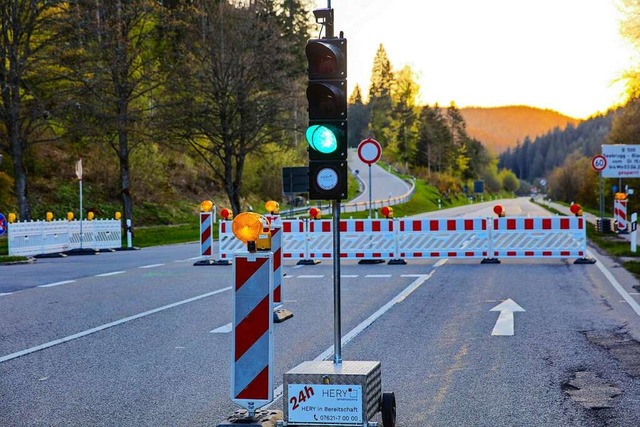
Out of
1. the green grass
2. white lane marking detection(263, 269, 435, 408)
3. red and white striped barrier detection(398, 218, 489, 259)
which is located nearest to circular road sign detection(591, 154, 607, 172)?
red and white striped barrier detection(398, 218, 489, 259)

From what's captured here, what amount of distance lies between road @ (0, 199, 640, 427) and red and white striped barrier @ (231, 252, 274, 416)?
64cm

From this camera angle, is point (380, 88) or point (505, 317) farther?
point (380, 88)

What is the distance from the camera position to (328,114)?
6414 millimetres

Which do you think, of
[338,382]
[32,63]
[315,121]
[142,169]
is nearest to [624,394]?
[338,382]

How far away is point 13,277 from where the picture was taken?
1945 centimetres

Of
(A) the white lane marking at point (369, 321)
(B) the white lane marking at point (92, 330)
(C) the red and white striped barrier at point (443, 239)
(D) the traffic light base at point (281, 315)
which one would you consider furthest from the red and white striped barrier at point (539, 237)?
(D) the traffic light base at point (281, 315)

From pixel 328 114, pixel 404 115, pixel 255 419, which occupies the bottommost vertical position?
pixel 255 419

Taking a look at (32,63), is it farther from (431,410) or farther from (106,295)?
(431,410)

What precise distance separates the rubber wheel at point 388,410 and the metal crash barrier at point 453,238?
1593 centimetres

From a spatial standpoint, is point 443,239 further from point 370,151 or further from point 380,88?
point 380,88

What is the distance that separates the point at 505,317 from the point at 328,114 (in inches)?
261

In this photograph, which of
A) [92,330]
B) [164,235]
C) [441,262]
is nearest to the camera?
[92,330]

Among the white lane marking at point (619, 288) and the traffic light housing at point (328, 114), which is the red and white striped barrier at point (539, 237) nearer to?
the white lane marking at point (619, 288)

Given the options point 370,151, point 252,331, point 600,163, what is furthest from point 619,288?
point 600,163
